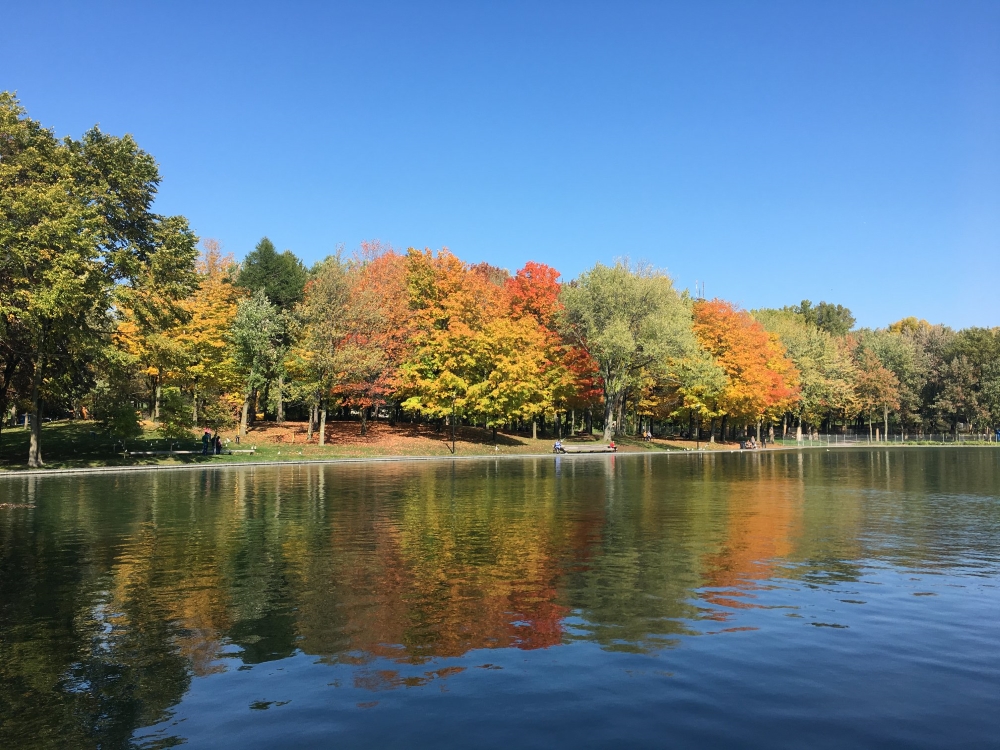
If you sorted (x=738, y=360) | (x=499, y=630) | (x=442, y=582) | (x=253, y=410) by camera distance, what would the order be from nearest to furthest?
(x=499, y=630)
(x=442, y=582)
(x=253, y=410)
(x=738, y=360)

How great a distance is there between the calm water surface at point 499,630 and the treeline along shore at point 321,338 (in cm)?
2461

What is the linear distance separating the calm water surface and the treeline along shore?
969 inches

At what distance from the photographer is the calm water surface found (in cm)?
745

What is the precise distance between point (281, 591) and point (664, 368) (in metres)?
66.4

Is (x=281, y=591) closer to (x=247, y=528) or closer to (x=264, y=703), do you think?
(x=264, y=703)

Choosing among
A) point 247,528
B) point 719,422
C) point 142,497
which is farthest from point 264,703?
point 719,422

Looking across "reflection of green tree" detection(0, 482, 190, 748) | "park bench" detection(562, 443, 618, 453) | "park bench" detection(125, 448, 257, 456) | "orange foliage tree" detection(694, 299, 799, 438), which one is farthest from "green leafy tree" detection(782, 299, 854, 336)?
"reflection of green tree" detection(0, 482, 190, 748)

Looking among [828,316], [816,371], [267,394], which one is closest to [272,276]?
[267,394]

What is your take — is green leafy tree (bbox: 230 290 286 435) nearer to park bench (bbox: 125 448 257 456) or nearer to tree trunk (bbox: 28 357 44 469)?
park bench (bbox: 125 448 257 456)

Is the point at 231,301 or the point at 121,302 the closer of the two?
the point at 121,302

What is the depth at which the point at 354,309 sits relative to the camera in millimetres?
65062

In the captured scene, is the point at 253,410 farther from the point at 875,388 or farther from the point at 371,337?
the point at 875,388

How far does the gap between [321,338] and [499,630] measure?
55.5 metres

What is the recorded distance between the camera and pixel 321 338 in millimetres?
63531
